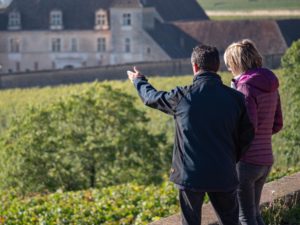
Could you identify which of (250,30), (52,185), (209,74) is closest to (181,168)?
(209,74)

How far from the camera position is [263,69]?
7164mm

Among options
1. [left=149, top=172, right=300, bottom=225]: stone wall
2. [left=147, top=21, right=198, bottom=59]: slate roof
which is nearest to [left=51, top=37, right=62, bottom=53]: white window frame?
[left=147, top=21, right=198, bottom=59]: slate roof

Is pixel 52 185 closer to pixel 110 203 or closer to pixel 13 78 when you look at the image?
pixel 110 203

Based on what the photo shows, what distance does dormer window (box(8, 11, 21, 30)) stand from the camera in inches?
3132

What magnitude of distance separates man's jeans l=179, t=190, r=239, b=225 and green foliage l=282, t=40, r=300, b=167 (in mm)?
13754

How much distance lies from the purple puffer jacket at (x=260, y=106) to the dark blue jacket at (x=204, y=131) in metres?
0.31

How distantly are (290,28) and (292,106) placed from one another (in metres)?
Result: 51.1

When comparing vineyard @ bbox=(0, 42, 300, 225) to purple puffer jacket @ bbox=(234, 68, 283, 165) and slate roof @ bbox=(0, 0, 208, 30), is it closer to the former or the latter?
purple puffer jacket @ bbox=(234, 68, 283, 165)

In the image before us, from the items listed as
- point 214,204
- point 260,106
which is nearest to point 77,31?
point 260,106

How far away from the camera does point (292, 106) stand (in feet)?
79.2

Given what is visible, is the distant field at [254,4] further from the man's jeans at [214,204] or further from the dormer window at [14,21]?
the man's jeans at [214,204]

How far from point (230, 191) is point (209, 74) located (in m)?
0.76

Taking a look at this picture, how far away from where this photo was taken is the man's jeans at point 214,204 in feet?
22.0

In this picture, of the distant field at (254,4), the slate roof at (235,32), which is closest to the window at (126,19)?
the slate roof at (235,32)
